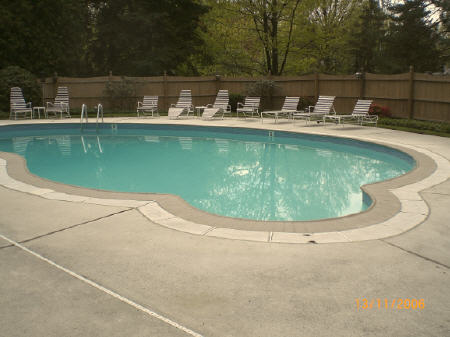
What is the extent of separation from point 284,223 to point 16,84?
15851mm

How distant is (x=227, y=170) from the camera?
29.5 feet

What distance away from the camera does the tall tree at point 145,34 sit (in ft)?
77.3

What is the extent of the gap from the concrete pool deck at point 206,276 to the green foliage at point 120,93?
13539 mm

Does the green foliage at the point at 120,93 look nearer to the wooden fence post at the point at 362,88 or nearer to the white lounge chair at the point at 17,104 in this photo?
the white lounge chair at the point at 17,104

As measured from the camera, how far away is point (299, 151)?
10875mm

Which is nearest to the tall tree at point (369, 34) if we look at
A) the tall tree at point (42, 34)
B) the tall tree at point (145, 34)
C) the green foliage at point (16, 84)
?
the tall tree at point (145, 34)

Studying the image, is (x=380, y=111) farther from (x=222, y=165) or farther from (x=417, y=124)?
(x=222, y=165)

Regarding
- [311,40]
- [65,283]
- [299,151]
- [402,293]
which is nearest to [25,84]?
[299,151]

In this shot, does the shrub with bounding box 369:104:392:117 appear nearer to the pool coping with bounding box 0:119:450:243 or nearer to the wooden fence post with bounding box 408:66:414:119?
the wooden fence post with bounding box 408:66:414:119

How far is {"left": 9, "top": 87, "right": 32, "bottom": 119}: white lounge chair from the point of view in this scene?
16.0m

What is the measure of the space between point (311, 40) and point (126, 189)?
18.3 metres

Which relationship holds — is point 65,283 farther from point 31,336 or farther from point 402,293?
point 402,293

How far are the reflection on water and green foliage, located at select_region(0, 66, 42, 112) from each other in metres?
5.02
